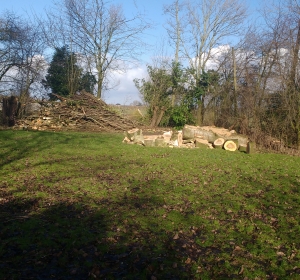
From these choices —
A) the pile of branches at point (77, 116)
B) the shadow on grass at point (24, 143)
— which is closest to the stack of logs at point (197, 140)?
the shadow on grass at point (24, 143)

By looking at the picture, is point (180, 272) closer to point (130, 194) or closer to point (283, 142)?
point (130, 194)

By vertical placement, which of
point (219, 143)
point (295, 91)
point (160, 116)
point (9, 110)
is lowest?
point (219, 143)

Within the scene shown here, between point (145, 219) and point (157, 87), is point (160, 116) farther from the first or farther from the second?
point (145, 219)

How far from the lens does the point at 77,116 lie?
19.4 meters

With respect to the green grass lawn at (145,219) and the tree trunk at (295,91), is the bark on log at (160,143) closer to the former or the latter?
the green grass lawn at (145,219)

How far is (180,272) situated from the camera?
4121 millimetres

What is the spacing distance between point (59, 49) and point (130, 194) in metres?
19.7

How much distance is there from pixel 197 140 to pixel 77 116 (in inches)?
310

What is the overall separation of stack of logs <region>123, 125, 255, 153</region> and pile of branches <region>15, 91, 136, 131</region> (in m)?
4.82

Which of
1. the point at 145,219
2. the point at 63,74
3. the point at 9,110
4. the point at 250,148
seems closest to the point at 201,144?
the point at 250,148

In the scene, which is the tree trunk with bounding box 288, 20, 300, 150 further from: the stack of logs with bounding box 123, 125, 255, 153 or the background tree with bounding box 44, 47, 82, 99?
the background tree with bounding box 44, 47, 82, 99

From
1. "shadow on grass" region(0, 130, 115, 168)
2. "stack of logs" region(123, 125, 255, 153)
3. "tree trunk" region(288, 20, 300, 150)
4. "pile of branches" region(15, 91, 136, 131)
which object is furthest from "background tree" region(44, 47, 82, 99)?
"tree trunk" region(288, 20, 300, 150)

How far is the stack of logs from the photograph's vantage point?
14.2 meters

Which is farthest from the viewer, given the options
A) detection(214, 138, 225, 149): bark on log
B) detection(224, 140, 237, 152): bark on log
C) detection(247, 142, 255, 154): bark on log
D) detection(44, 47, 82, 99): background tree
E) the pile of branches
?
detection(44, 47, 82, 99): background tree
